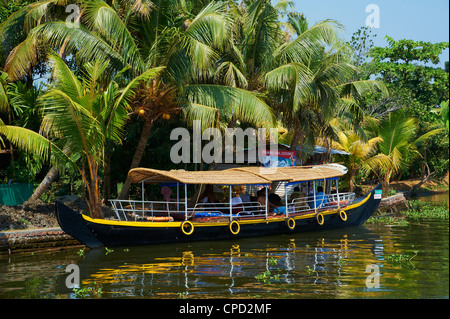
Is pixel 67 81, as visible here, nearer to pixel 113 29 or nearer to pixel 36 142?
pixel 36 142

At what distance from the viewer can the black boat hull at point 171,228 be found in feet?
40.2

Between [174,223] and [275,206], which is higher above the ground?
[275,206]

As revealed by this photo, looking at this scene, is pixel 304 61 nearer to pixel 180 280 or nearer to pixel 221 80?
pixel 221 80

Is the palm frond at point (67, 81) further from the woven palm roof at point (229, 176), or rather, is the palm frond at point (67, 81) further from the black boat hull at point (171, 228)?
the black boat hull at point (171, 228)

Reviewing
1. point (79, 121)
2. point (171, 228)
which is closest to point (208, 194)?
point (171, 228)

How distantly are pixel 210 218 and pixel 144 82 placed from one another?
4142mm

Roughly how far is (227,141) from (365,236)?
18.7 ft

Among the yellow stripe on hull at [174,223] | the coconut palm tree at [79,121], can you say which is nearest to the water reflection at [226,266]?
the yellow stripe on hull at [174,223]

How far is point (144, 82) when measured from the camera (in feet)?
48.8

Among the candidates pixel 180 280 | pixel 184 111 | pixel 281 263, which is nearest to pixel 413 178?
pixel 184 111

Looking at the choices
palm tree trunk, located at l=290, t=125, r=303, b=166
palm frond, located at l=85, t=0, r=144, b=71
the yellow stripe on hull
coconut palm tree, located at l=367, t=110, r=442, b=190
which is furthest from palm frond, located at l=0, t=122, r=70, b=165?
coconut palm tree, located at l=367, t=110, r=442, b=190

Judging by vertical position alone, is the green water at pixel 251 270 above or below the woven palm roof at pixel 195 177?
below

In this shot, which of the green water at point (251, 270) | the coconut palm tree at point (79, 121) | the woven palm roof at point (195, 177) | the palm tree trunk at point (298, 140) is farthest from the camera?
the palm tree trunk at point (298, 140)

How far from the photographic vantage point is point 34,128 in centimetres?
1664
